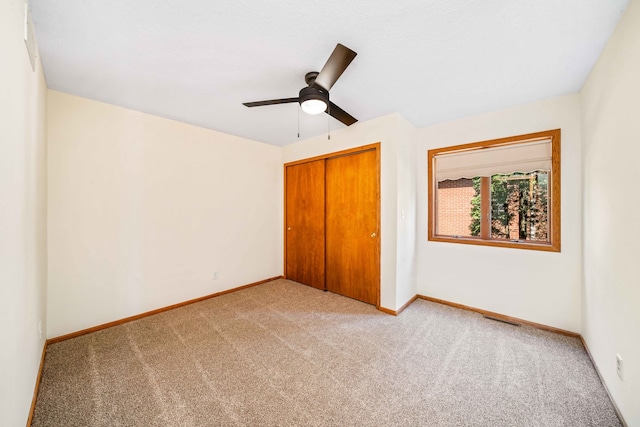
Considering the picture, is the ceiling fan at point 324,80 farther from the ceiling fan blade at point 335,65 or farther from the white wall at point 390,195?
the white wall at point 390,195

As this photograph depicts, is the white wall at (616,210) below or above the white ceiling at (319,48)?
below

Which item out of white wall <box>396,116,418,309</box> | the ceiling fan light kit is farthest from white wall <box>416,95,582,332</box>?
the ceiling fan light kit

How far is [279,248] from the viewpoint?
4391 mm

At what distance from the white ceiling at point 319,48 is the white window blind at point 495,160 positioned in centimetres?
52

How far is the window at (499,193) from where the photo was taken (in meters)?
2.54

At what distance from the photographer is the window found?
8.33 ft

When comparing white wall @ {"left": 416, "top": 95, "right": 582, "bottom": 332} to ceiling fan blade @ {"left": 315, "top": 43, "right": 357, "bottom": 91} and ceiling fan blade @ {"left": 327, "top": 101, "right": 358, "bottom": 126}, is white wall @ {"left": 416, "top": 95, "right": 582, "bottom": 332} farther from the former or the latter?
ceiling fan blade @ {"left": 315, "top": 43, "right": 357, "bottom": 91}

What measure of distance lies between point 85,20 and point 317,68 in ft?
4.92

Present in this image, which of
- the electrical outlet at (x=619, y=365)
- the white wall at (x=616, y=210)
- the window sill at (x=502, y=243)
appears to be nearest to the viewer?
the white wall at (x=616, y=210)

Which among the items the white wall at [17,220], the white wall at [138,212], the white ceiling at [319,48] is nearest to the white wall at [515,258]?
the white ceiling at [319,48]

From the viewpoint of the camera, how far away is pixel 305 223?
399cm

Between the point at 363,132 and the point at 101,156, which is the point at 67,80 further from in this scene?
the point at 363,132

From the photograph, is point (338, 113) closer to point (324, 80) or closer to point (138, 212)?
point (324, 80)

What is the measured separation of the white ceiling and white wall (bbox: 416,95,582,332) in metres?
0.26
